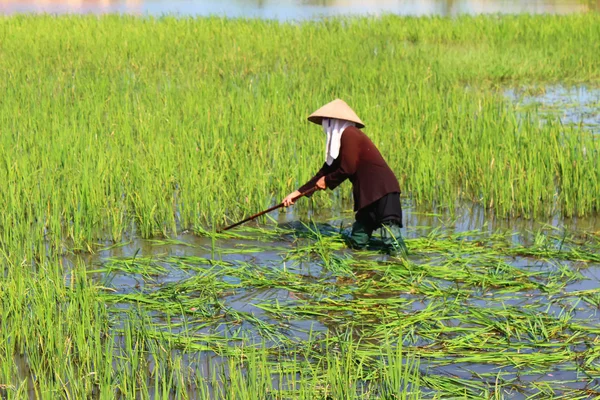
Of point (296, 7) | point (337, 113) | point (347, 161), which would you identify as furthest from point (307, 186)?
point (296, 7)

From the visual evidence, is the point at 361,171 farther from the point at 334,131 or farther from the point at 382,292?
the point at 382,292

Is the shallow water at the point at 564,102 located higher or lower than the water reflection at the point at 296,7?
lower

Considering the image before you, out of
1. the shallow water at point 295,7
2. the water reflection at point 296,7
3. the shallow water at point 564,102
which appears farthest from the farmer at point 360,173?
the water reflection at point 296,7

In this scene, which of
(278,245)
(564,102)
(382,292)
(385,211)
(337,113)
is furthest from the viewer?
(564,102)

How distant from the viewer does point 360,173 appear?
5.07 metres

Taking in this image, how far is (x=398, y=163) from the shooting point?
668cm

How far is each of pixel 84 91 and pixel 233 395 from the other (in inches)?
264

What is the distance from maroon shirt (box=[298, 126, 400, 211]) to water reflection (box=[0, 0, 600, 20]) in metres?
19.5

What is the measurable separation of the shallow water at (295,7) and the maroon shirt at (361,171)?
19003 mm

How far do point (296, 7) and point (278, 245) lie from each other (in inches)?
943

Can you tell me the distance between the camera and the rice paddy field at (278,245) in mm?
3426

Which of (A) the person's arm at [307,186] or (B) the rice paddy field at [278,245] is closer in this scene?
(B) the rice paddy field at [278,245]

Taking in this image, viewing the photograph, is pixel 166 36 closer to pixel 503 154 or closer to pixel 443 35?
pixel 443 35

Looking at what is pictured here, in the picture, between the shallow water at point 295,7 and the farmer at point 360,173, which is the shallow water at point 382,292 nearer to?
the farmer at point 360,173
